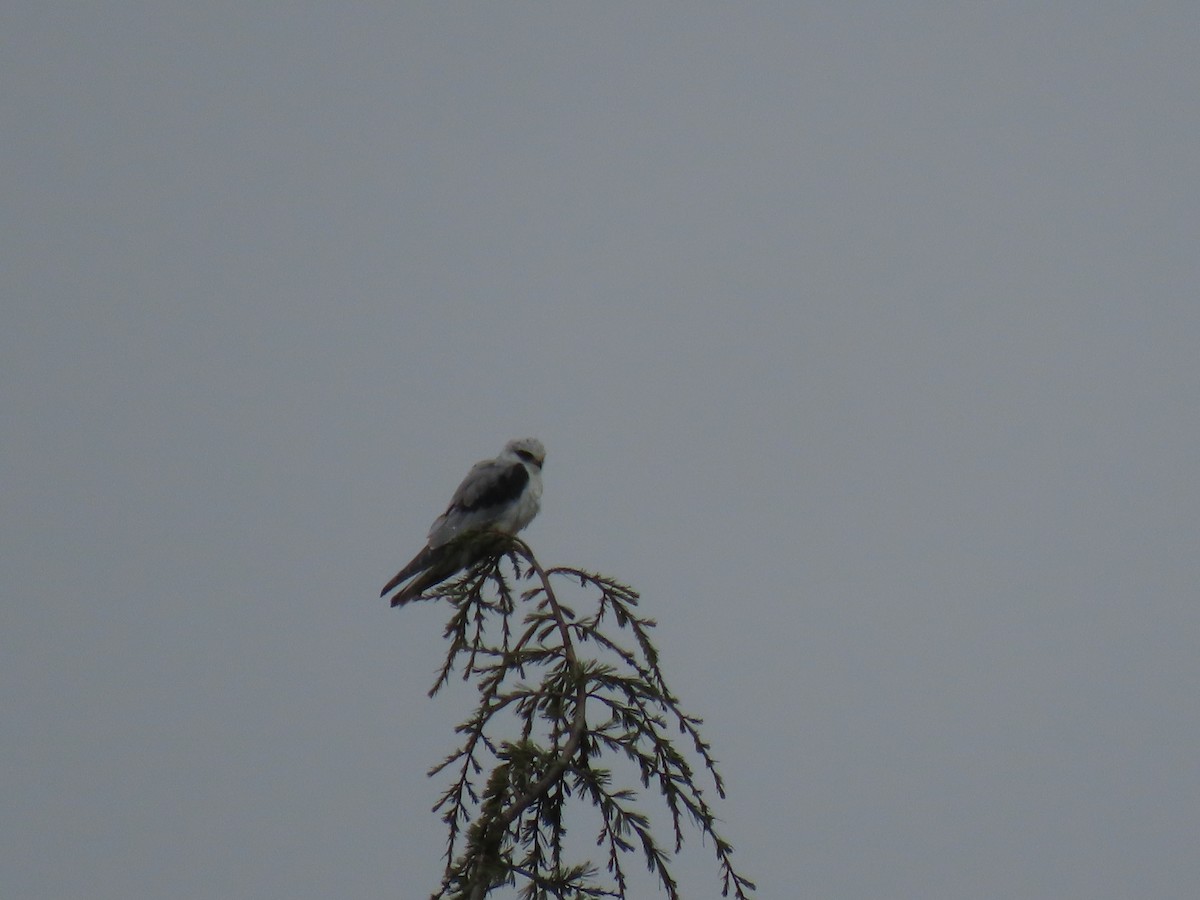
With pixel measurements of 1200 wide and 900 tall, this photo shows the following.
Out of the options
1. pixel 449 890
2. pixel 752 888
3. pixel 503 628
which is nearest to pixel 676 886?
pixel 752 888

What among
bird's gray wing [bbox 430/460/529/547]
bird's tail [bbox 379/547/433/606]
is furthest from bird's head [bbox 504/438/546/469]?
bird's tail [bbox 379/547/433/606]

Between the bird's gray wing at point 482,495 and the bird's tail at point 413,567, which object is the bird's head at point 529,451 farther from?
the bird's tail at point 413,567

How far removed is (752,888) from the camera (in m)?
3.67

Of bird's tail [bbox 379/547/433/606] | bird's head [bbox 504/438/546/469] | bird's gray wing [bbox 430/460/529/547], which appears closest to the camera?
bird's tail [bbox 379/547/433/606]

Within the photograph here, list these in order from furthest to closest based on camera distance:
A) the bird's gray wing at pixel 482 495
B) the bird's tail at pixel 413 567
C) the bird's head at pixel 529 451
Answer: the bird's head at pixel 529 451 → the bird's gray wing at pixel 482 495 → the bird's tail at pixel 413 567

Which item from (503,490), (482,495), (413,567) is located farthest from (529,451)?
(413,567)

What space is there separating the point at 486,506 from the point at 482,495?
3.4 inches

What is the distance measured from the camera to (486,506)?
8.39 meters

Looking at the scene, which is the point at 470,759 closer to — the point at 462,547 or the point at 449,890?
the point at 449,890

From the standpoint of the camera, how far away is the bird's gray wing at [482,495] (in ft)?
27.1

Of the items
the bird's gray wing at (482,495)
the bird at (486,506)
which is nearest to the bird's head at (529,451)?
the bird at (486,506)

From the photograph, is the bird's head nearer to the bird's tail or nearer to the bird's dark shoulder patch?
the bird's dark shoulder patch

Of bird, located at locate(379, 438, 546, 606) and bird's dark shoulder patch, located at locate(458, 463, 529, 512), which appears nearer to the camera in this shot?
bird, located at locate(379, 438, 546, 606)

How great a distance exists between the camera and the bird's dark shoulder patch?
8.35 meters
